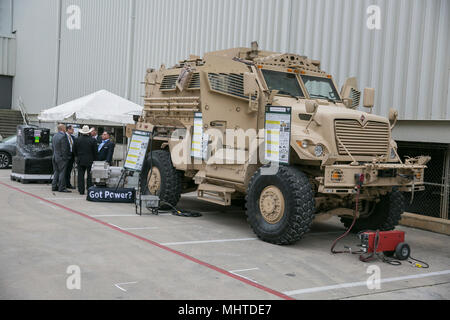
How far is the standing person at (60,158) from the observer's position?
13.2 metres

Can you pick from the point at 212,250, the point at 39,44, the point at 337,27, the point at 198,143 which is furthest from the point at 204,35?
the point at 39,44

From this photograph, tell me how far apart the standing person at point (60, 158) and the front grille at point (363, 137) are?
314 inches

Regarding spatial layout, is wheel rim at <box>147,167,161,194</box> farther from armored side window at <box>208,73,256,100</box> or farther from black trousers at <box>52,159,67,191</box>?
black trousers at <box>52,159,67,191</box>

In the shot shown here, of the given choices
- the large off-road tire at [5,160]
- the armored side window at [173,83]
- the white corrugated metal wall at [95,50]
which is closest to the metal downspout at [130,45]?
the white corrugated metal wall at [95,50]

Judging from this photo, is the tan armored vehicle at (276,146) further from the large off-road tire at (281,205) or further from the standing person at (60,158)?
the standing person at (60,158)

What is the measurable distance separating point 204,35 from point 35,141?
6219 millimetres

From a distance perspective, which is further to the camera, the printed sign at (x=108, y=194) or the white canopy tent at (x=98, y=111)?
the white canopy tent at (x=98, y=111)

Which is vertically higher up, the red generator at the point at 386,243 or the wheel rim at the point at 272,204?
the wheel rim at the point at 272,204

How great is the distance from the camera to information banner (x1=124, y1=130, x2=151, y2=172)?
37.6 ft

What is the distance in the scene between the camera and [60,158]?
1327cm

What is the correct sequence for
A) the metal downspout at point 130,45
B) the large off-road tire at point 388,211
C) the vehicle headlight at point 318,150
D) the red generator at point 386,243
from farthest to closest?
the metal downspout at point 130,45 < the large off-road tire at point 388,211 < the vehicle headlight at point 318,150 < the red generator at point 386,243

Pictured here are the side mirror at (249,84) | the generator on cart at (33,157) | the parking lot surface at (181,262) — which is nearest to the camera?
the parking lot surface at (181,262)

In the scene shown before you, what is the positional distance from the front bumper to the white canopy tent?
27.1 ft

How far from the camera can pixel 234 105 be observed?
9.46 m
